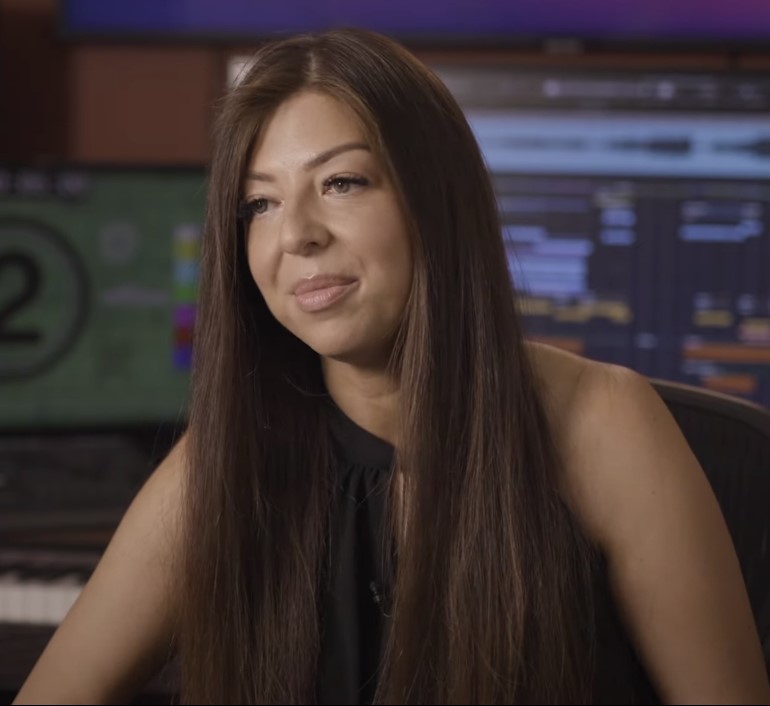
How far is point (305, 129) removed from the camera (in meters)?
1.07

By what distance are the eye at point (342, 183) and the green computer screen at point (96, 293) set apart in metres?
0.93

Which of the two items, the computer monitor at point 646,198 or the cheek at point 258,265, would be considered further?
the computer monitor at point 646,198

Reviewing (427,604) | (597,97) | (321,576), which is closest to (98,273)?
(597,97)

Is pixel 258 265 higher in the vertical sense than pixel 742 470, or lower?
higher

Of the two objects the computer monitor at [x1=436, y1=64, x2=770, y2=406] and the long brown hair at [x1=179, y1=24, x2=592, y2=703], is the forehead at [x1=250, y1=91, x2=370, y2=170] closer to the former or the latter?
the long brown hair at [x1=179, y1=24, x2=592, y2=703]

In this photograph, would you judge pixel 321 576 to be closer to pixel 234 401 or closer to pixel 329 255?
pixel 234 401

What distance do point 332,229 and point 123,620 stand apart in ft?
1.31

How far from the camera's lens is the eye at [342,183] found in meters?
1.05

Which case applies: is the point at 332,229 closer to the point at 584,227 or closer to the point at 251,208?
the point at 251,208

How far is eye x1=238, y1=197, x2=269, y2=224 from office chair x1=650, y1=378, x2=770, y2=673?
45 centimetres

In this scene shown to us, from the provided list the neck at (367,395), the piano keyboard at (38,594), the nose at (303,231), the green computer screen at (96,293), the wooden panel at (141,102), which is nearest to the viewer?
the nose at (303,231)

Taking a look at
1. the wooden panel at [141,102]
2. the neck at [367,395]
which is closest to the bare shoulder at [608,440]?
the neck at [367,395]

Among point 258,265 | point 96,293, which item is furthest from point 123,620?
point 96,293

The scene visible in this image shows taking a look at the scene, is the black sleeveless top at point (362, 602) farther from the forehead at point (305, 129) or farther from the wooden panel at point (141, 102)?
the wooden panel at point (141, 102)
